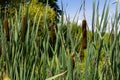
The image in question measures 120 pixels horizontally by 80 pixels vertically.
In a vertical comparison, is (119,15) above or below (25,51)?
above

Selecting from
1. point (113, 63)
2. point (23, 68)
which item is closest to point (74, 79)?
point (113, 63)

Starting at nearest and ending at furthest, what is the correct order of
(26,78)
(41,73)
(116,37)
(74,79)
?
(74,79) → (116,37) → (26,78) → (41,73)

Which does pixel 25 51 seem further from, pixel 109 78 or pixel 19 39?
pixel 109 78

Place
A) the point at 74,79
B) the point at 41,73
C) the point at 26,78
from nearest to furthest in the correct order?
the point at 74,79 → the point at 26,78 → the point at 41,73

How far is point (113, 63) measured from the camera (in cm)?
212

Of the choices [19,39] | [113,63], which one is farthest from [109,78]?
[19,39]

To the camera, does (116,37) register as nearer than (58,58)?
Yes

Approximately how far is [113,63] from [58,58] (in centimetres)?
35

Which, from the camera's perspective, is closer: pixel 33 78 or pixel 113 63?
pixel 113 63

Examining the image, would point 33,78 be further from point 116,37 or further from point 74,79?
point 116,37

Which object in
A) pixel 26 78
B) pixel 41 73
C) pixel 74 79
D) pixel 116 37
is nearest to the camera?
pixel 74 79

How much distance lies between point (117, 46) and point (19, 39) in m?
0.61

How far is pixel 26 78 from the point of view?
2.25m

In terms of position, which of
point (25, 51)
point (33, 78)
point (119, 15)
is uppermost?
point (119, 15)
